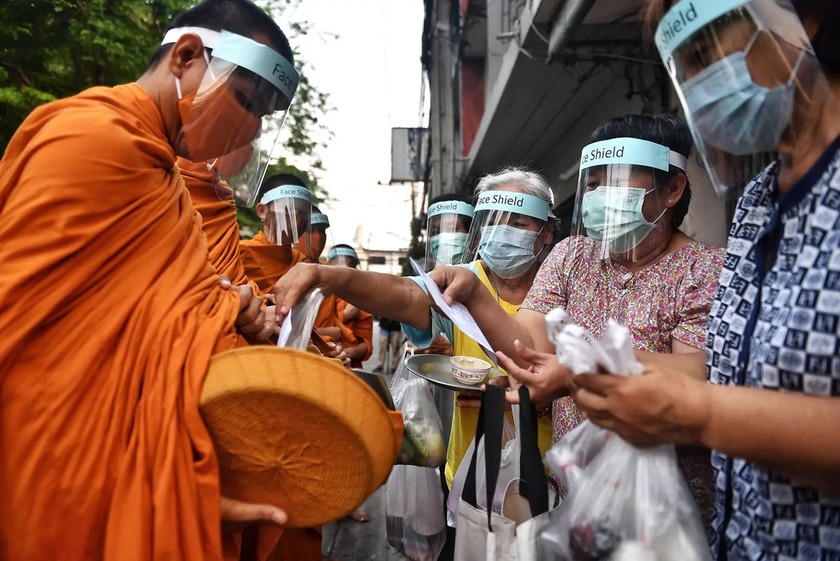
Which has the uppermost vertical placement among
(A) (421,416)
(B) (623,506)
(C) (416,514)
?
(B) (623,506)

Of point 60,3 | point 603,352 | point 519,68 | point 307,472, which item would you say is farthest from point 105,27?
point 603,352

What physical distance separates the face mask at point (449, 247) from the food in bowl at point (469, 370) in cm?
147

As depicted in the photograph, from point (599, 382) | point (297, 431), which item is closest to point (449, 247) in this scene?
point (297, 431)

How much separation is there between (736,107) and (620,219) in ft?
2.30

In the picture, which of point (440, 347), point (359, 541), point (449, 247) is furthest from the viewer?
point (359, 541)

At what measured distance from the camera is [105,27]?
5.78 meters

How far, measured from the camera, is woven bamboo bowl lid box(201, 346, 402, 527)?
108cm

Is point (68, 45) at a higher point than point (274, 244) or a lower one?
higher

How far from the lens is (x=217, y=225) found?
255 cm

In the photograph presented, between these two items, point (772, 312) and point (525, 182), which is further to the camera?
point (525, 182)

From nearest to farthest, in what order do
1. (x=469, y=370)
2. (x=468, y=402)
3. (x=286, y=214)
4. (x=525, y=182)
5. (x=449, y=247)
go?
(x=469, y=370) < (x=468, y=402) < (x=525, y=182) < (x=449, y=247) < (x=286, y=214)

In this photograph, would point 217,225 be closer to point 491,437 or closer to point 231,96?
point 231,96

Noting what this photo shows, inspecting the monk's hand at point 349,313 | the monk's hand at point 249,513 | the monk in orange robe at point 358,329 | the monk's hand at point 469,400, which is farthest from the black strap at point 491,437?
the monk's hand at point 349,313

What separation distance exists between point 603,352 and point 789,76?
62cm
